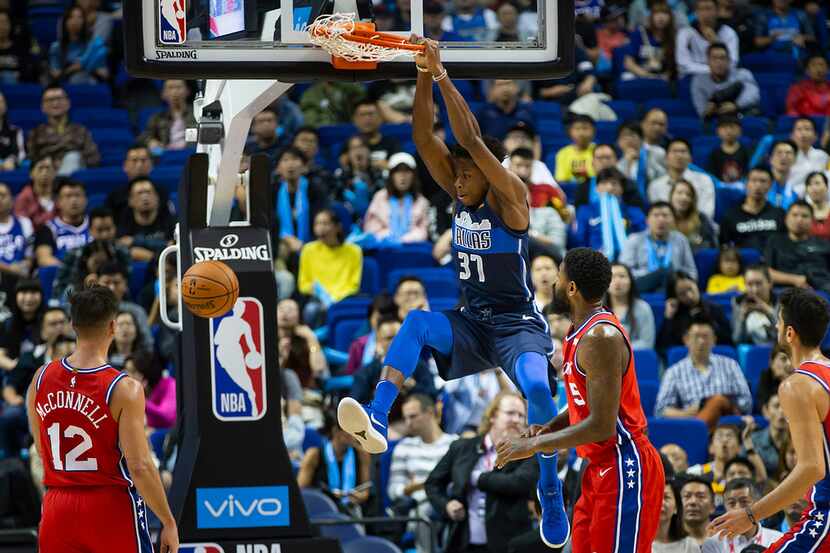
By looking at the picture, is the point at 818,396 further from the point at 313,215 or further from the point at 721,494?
the point at 313,215

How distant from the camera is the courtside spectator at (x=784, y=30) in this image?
54.0 ft

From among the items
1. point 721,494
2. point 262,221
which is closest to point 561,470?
point 721,494

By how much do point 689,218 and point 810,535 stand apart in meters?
6.82

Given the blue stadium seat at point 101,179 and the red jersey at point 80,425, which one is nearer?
the red jersey at point 80,425

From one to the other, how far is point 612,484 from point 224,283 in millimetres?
2090

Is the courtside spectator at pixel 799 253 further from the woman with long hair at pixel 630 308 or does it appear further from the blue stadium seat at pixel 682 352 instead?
the woman with long hair at pixel 630 308

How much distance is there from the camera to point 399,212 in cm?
1238

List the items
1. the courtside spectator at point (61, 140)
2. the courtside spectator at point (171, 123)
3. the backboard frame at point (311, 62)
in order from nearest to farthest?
1. the backboard frame at point (311, 62)
2. the courtside spectator at point (61, 140)
3. the courtside spectator at point (171, 123)

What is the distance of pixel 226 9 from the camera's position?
22.7 feet

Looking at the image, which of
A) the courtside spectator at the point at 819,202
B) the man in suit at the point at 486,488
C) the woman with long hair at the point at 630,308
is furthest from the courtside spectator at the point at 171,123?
the man in suit at the point at 486,488

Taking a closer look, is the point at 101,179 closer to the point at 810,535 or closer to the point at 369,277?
the point at 369,277

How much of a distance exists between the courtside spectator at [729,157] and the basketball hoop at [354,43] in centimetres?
768

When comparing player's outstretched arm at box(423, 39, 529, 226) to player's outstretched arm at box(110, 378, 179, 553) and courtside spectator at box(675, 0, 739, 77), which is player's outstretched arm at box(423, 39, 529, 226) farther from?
courtside spectator at box(675, 0, 739, 77)

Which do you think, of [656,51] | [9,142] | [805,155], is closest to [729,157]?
[805,155]
